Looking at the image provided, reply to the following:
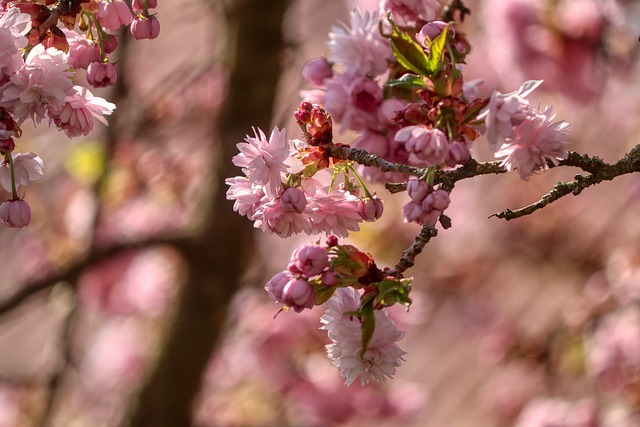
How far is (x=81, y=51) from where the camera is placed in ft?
2.71

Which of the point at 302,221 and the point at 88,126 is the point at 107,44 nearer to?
the point at 88,126

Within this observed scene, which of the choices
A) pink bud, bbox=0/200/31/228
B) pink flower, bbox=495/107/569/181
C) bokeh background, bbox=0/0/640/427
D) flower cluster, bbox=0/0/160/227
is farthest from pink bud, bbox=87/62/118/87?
bokeh background, bbox=0/0/640/427

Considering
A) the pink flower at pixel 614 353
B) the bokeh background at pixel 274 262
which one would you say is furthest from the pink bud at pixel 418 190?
the pink flower at pixel 614 353

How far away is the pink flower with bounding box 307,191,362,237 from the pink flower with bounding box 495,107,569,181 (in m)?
0.13

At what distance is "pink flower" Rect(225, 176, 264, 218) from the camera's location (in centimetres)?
79

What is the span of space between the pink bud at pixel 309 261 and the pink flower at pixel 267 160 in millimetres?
56

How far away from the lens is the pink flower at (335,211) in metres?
0.78

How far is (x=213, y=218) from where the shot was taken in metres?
2.20

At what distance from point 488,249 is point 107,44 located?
8.79 feet

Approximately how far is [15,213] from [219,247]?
4.52ft

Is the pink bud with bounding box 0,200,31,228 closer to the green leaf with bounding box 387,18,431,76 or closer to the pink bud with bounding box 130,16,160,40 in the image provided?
the pink bud with bounding box 130,16,160,40

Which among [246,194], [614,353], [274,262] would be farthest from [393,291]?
[274,262]

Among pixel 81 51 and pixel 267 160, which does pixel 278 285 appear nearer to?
pixel 267 160

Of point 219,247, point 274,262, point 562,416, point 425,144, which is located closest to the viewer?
point 425,144
